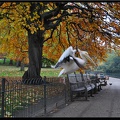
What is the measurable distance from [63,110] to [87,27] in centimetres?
929

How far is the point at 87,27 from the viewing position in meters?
18.6

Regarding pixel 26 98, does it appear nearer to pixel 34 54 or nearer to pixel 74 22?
pixel 34 54

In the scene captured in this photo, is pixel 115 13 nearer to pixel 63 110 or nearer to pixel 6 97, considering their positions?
pixel 63 110

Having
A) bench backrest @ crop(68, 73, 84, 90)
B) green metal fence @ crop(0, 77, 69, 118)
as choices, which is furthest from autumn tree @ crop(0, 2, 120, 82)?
green metal fence @ crop(0, 77, 69, 118)

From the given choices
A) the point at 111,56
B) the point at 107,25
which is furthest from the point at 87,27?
the point at 111,56

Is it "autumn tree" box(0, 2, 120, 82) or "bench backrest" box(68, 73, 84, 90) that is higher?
"autumn tree" box(0, 2, 120, 82)

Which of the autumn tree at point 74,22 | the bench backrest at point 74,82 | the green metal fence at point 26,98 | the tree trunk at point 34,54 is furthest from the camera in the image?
the tree trunk at point 34,54

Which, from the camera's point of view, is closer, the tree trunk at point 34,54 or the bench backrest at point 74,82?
the bench backrest at point 74,82

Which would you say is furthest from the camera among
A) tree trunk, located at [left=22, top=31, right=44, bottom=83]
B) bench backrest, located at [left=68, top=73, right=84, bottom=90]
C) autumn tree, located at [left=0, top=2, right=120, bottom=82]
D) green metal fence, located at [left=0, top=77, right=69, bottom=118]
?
tree trunk, located at [left=22, top=31, right=44, bottom=83]

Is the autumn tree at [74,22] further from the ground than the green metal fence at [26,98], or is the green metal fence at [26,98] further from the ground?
the autumn tree at [74,22]

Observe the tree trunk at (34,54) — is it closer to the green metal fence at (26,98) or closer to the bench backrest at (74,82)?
the bench backrest at (74,82)

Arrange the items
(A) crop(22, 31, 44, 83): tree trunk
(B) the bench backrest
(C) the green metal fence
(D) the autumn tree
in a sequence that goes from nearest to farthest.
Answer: (C) the green metal fence
(B) the bench backrest
(D) the autumn tree
(A) crop(22, 31, 44, 83): tree trunk

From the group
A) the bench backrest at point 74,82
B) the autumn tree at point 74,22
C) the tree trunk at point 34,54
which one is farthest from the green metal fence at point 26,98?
the tree trunk at point 34,54

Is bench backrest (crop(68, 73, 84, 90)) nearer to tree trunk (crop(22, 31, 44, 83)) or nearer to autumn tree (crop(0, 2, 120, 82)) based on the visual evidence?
autumn tree (crop(0, 2, 120, 82))
